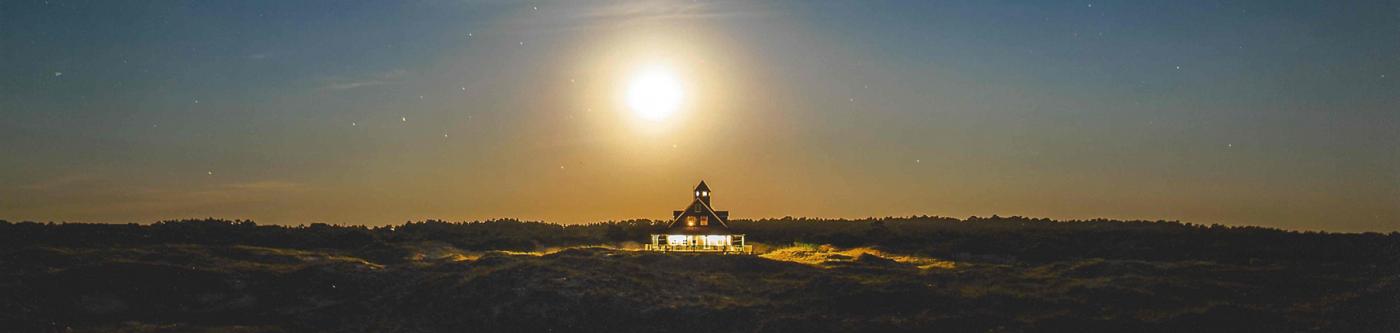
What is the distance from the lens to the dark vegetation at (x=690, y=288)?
47062mm

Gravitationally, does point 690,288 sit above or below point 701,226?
below

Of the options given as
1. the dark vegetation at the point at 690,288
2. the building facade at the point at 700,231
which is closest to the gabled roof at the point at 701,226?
the building facade at the point at 700,231

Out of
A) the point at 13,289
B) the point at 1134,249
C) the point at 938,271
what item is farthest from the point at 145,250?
the point at 1134,249

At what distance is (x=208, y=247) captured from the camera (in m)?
69.4

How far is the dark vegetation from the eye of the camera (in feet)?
154

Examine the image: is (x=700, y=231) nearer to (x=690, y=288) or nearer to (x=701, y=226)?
(x=701, y=226)

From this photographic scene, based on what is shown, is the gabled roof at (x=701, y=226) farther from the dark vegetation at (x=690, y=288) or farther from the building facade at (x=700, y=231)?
the dark vegetation at (x=690, y=288)

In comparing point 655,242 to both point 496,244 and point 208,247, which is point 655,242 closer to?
point 496,244

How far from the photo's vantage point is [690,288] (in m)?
56.7

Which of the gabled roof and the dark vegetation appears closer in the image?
the dark vegetation

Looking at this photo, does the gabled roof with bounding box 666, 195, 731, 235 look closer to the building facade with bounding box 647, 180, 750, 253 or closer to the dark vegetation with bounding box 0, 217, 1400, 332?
the building facade with bounding box 647, 180, 750, 253

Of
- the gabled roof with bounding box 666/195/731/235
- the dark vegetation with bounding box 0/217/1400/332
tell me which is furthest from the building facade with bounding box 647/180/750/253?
the dark vegetation with bounding box 0/217/1400/332

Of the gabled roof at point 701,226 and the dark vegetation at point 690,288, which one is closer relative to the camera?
the dark vegetation at point 690,288

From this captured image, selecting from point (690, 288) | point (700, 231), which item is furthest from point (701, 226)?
point (690, 288)
